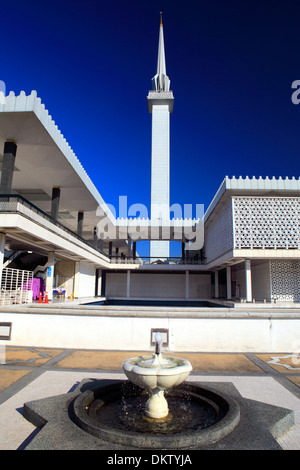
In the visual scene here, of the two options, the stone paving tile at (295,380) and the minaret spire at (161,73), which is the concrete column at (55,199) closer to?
the stone paving tile at (295,380)

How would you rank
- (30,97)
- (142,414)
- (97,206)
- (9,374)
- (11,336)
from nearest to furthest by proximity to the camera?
(142,414), (9,374), (11,336), (30,97), (97,206)

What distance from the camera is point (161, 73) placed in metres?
53.8

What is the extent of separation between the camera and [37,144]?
14992 mm

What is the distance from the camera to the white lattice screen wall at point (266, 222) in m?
18.8

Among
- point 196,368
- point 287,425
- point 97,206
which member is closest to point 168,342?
point 196,368

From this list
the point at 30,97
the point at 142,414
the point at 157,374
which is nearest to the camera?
the point at 157,374

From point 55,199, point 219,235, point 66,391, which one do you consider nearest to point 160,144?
point 219,235

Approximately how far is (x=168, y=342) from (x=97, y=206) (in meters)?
18.2

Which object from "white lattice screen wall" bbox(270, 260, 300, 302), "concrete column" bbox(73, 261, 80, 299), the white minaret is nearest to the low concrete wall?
"white lattice screen wall" bbox(270, 260, 300, 302)

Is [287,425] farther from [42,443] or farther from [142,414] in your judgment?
[42,443]

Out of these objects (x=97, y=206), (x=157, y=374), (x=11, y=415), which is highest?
(x=97, y=206)

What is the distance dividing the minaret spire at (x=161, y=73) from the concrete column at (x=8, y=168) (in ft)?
146

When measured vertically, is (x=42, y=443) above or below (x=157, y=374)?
below

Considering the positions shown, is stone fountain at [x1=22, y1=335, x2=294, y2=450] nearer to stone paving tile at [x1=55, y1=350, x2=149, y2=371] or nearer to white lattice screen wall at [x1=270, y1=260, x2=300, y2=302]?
stone paving tile at [x1=55, y1=350, x2=149, y2=371]
